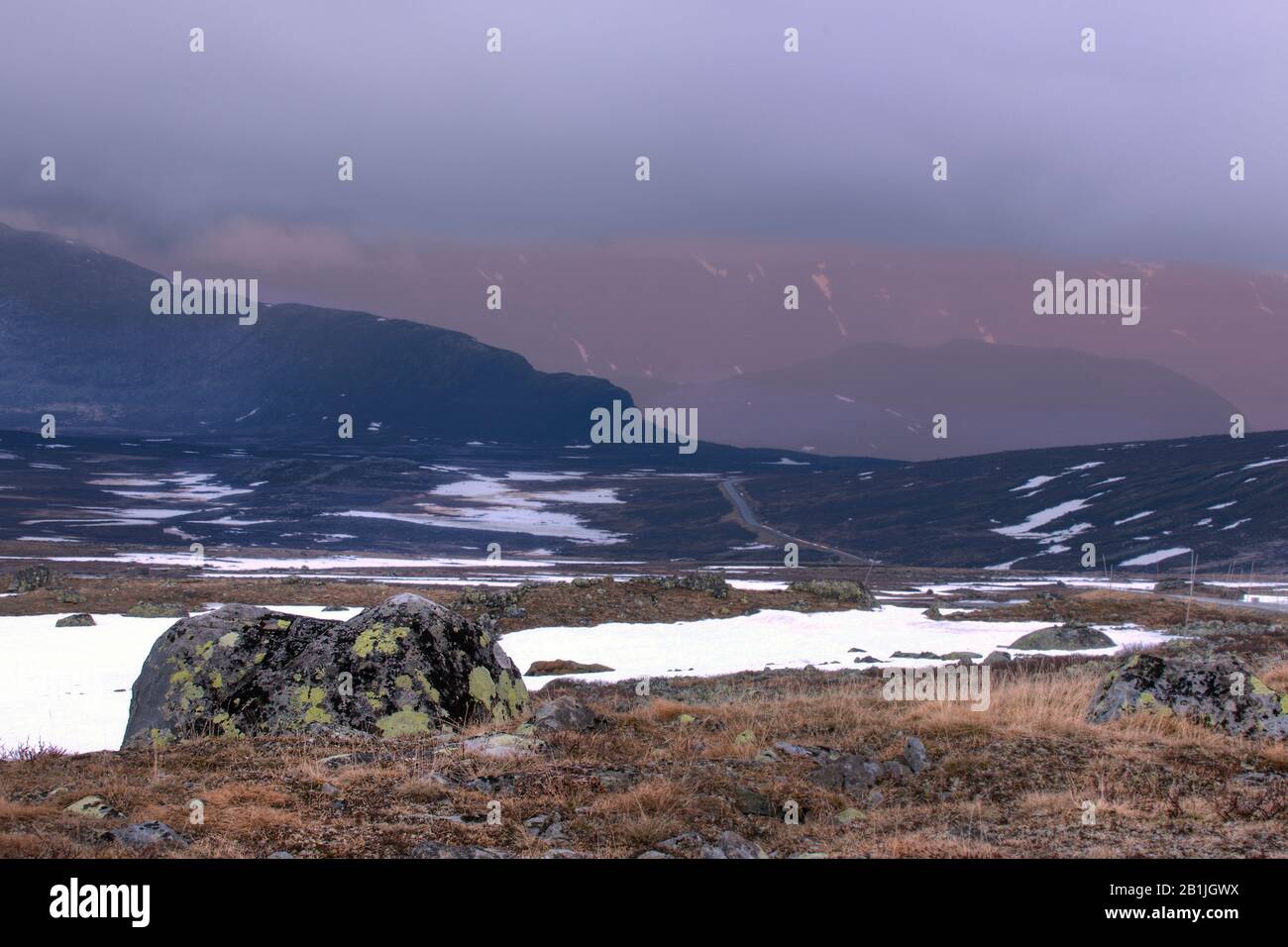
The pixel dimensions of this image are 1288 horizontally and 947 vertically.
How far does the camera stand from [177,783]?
10461 millimetres

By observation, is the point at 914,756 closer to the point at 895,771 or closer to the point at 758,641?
the point at 895,771

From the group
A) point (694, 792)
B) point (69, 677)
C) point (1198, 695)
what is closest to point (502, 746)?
point (694, 792)

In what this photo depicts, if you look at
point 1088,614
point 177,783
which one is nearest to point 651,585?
point 1088,614

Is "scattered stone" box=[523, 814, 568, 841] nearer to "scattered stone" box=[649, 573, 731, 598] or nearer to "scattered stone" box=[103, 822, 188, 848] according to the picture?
"scattered stone" box=[103, 822, 188, 848]

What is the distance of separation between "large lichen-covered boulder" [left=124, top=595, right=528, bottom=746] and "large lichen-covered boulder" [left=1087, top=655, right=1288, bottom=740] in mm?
7822

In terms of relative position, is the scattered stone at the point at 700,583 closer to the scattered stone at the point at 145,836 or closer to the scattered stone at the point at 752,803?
the scattered stone at the point at 752,803

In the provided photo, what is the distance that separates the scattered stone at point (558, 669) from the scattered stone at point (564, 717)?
1912 centimetres

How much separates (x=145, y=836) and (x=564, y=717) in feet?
19.1

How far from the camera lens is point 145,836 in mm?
8359

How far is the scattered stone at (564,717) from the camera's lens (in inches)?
524

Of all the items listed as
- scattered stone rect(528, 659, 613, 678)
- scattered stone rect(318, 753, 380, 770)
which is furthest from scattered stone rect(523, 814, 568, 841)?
scattered stone rect(528, 659, 613, 678)

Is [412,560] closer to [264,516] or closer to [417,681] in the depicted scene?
[264,516]

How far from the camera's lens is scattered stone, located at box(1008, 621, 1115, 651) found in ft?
120

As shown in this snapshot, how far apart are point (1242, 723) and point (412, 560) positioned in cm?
13047
